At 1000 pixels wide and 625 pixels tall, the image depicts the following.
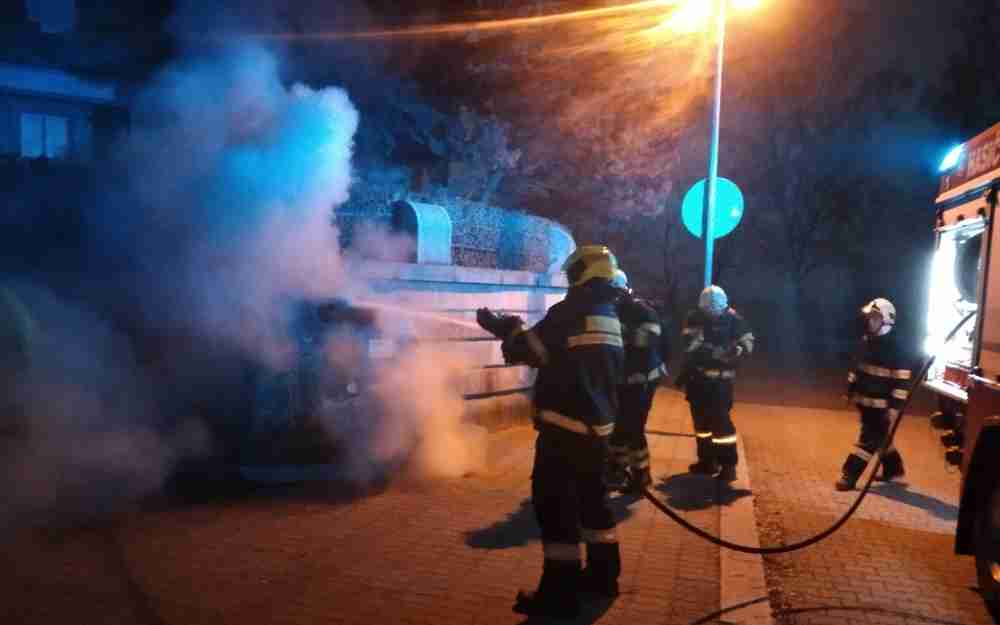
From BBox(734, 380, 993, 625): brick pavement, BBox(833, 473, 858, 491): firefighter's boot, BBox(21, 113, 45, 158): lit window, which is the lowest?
BBox(734, 380, 993, 625): brick pavement

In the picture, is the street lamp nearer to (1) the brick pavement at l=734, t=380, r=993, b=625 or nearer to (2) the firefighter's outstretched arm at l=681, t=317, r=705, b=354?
(2) the firefighter's outstretched arm at l=681, t=317, r=705, b=354

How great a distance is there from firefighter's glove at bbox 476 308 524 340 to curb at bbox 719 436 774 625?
1946mm

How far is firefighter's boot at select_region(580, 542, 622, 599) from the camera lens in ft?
13.9

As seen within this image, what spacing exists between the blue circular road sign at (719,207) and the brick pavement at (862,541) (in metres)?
2.73

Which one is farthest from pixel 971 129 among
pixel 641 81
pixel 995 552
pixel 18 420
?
pixel 18 420

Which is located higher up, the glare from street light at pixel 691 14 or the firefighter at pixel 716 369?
the glare from street light at pixel 691 14

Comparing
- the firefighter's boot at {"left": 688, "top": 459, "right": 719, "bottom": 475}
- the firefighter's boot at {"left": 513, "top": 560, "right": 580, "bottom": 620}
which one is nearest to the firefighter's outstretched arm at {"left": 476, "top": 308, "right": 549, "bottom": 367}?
the firefighter's boot at {"left": 513, "top": 560, "right": 580, "bottom": 620}

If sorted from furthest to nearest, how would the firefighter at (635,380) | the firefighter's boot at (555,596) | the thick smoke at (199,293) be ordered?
the firefighter at (635,380) → the thick smoke at (199,293) → the firefighter's boot at (555,596)

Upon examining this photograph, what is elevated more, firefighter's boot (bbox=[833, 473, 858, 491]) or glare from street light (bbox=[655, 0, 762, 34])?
glare from street light (bbox=[655, 0, 762, 34])

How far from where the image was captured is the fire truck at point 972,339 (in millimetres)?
4293

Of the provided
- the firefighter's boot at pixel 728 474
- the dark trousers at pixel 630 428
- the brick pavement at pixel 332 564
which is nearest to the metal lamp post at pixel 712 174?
the firefighter's boot at pixel 728 474

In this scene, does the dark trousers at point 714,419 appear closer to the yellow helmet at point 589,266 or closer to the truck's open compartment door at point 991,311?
the truck's open compartment door at point 991,311

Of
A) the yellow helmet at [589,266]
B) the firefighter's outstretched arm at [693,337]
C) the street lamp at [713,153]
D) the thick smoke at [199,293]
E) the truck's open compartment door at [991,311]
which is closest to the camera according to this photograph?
the yellow helmet at [589,266]

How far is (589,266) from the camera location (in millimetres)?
4168
